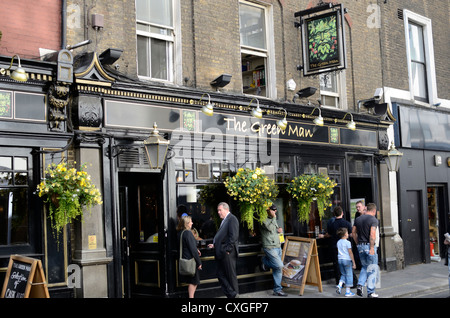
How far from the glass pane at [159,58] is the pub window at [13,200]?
137 inches

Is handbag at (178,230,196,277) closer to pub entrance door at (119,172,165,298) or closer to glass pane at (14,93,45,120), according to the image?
pub entrance door at (119,172,165,298)

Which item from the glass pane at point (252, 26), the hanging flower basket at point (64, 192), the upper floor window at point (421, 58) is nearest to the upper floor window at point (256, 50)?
the glass pane at point (252, 26)

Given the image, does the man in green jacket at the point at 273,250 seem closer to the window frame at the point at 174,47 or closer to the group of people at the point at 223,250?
the group of people at the point at 223,250

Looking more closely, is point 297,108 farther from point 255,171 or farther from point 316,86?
point 255,171

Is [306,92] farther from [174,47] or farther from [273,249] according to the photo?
[273,249]

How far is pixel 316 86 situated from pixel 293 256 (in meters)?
4.89

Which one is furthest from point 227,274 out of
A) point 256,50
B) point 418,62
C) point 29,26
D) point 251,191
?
point 418,62

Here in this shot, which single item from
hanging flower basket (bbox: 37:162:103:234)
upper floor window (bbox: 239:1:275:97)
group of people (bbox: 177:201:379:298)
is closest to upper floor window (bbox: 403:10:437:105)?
upper floor window (bbox: 239:1:275:97)

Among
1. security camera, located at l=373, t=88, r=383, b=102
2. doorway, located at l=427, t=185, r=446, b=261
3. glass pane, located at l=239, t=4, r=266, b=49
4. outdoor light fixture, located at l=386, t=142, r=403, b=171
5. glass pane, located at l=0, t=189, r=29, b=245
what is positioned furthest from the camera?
doorway, located at l=427, t=185, r=446, b=261

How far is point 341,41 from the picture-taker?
1233 centimetres

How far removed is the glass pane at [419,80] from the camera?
17219 millimetres

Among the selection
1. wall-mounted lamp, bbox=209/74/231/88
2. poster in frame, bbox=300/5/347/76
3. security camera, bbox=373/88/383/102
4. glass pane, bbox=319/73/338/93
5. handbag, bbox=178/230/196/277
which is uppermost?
poster in frame, bbox=300/5/347/76

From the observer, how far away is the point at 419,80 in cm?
1744

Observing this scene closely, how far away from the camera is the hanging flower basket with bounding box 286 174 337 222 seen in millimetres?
12438
